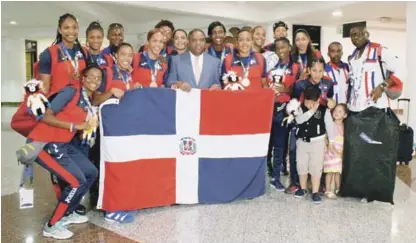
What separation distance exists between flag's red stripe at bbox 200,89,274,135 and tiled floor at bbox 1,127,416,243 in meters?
0.65

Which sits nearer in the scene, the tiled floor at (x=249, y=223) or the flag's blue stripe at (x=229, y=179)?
the tiled floor at (x=249, y=223)

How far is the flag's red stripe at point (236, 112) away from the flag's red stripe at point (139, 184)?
1.50 ft

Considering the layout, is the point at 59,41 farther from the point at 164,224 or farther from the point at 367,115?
the point at 367,115

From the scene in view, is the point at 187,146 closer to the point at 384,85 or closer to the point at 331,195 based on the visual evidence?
the point at 331,195

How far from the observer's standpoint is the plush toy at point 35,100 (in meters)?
2.70

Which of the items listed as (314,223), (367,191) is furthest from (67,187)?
(367,191)

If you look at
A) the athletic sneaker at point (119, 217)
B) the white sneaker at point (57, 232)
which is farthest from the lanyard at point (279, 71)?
the white sneaker at point (57, 232)

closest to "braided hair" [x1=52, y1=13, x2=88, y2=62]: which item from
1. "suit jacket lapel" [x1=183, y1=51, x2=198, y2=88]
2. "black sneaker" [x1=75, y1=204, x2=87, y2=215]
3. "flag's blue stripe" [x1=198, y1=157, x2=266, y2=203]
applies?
"suit jacket lapel" [x1=183, y1=51, x2=198, y2=88]

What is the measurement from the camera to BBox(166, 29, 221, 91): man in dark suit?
3656 millimetres

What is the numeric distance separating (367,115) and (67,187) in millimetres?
2510

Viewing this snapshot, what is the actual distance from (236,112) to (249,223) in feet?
3.02

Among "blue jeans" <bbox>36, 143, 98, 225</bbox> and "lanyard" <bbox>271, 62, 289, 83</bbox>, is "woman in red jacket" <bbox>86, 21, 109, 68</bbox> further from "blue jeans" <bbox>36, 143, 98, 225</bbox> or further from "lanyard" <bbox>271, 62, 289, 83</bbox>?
"lanyard" <bbox>271, 62, 289, 83</bbox>

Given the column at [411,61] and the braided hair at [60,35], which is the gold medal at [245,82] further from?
the column at [411,61]

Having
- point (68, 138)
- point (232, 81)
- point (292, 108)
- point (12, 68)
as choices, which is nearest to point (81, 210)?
point (68, 138)
